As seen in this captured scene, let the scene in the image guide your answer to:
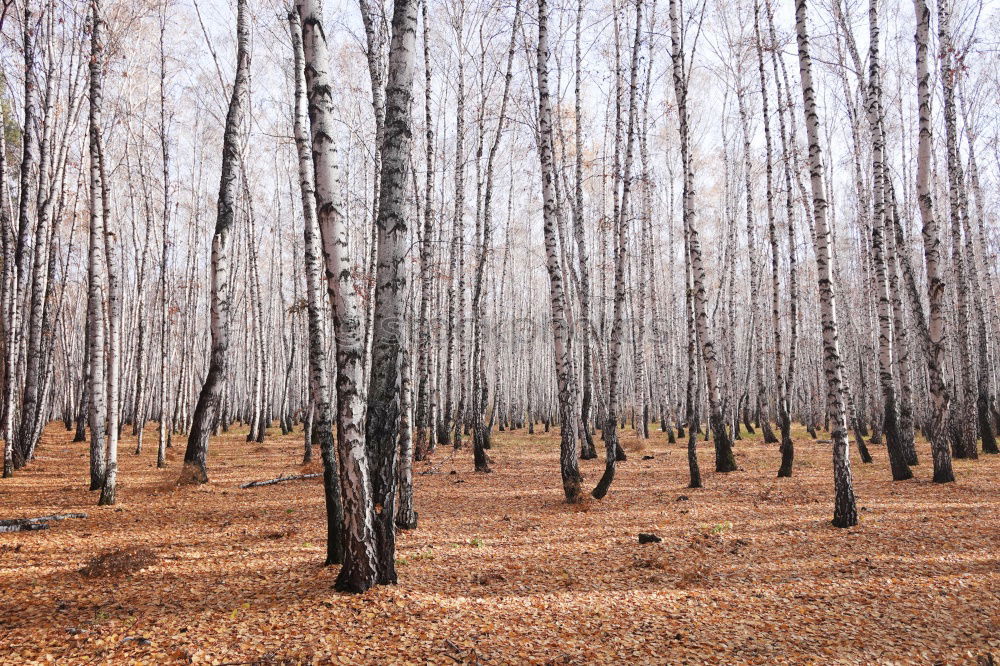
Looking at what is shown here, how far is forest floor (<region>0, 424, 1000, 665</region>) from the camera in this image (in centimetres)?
357

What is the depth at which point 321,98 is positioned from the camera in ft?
14.1

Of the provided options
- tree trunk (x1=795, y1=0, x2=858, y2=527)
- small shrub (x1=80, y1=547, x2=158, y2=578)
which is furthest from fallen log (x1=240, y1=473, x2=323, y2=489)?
tree trunk (x1=795, y1=0, x2=858, y2=527)

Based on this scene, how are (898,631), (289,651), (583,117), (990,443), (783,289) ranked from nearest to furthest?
(289,651), (898,631), (990,443), (583,117), (783,289)

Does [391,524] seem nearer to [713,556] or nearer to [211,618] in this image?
[211,618]

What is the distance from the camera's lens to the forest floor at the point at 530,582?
3568 mm

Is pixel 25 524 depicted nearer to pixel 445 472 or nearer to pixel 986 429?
pixel 445 472

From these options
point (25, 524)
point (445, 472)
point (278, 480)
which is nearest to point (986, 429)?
point (445, 472)

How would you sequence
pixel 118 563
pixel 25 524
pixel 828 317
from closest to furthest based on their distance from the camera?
pixel 118 563 → pixel 25 524 → pixel 828 317

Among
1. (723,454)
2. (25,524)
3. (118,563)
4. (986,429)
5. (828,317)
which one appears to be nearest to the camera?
(118,563)

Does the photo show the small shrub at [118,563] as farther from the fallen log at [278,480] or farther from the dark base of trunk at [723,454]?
the dark base of trunk at [723,454]

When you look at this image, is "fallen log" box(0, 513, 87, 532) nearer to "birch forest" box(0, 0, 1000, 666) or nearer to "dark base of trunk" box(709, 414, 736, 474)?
"birch forest" box(0, 0, 1000, 666)

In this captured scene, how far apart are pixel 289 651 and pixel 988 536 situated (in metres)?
7.47

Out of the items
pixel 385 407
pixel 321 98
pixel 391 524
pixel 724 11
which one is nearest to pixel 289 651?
pixel 391 524

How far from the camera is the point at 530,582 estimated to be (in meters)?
5.01
